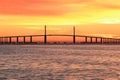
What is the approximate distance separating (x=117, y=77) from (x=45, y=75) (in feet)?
30.0

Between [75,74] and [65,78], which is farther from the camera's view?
[75,74]

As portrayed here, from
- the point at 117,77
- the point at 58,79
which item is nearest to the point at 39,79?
the point at 58,79

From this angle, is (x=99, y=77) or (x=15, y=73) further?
(x=15, y=73)

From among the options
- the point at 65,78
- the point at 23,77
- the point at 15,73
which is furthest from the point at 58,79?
the point at 15,73

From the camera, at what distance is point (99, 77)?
53531 mm

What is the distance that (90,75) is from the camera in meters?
55.7

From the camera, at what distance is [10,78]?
51625 millimetres

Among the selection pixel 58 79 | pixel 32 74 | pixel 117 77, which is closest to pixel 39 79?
pixel 58 79

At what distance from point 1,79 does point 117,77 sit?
45.4 feet

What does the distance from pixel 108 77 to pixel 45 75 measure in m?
8.01

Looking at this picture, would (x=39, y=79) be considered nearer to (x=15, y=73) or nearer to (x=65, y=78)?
(x=65, y=78)

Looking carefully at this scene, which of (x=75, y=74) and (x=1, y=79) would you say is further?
(x=75, y=74)

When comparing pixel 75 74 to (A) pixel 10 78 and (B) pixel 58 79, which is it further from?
(A) pixel 10 78

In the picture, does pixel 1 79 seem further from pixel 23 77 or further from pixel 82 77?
pixel 82 77
